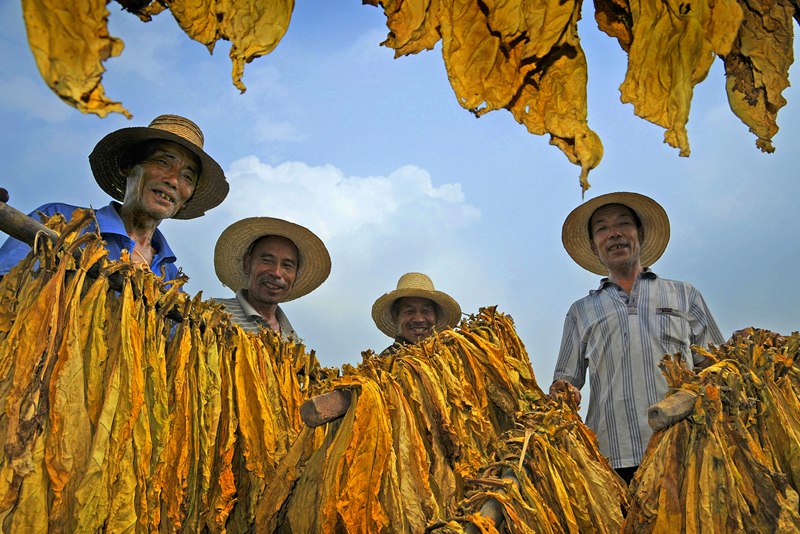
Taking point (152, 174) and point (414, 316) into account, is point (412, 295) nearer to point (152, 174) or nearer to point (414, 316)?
point (414, 316)

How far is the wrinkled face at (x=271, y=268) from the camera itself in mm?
4082

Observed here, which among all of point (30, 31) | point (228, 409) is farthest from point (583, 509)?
point (30, 31)

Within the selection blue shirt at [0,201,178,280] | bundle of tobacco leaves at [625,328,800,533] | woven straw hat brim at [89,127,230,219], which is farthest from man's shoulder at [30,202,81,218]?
bundle of tobacco leaves at [625,328,800,533]

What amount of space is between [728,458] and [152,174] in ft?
10.0

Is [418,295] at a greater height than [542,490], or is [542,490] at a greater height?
[418,295]

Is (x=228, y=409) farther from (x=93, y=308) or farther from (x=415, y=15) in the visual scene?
(x=415, y=15)

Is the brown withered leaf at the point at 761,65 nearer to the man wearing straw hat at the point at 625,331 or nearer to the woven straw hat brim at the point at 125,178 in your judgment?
the man wearing straw hat at the point at 625,331

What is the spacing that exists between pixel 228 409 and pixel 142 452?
1.61 feet

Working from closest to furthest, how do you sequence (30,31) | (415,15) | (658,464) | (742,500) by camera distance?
(30,31) → (415,15) → (742,500) → (658,464)

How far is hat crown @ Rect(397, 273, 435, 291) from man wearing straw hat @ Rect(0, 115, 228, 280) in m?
1.63

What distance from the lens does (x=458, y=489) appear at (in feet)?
8.27

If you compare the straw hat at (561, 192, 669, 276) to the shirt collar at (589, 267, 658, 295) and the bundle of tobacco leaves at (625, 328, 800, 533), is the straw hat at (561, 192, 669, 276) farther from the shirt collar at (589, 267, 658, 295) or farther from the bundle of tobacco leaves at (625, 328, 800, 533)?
the bundle of tobacco leaves at (625, 328, 800, 533)

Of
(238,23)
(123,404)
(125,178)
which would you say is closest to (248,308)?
(125,178)

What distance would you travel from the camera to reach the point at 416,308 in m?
5.00
